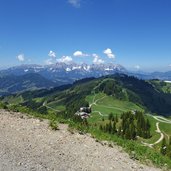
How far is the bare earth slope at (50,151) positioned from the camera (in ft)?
55.9

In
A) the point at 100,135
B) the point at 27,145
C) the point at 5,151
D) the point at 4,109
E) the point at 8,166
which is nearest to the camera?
the point at 8,166

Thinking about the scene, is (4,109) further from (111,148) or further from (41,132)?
(111,148)

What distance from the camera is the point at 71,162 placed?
18.4 metres

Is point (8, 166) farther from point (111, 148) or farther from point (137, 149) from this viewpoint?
point (137, 149)

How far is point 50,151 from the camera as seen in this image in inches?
765

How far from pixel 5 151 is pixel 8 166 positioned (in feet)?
7.66

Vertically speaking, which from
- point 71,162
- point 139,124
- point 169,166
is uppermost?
point 71,162

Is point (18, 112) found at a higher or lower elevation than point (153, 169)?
higher

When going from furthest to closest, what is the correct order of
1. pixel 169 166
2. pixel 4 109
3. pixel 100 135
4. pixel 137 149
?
pixel 4 109, pixel 100 135, pixel 137 149, pixel 169 166

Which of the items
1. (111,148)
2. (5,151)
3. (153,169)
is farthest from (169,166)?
(5,151)

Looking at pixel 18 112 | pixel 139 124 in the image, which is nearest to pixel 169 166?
pixel 18 112

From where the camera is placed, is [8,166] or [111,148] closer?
[8,166]

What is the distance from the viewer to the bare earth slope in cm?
1705

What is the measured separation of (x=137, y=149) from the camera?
23516 mm
